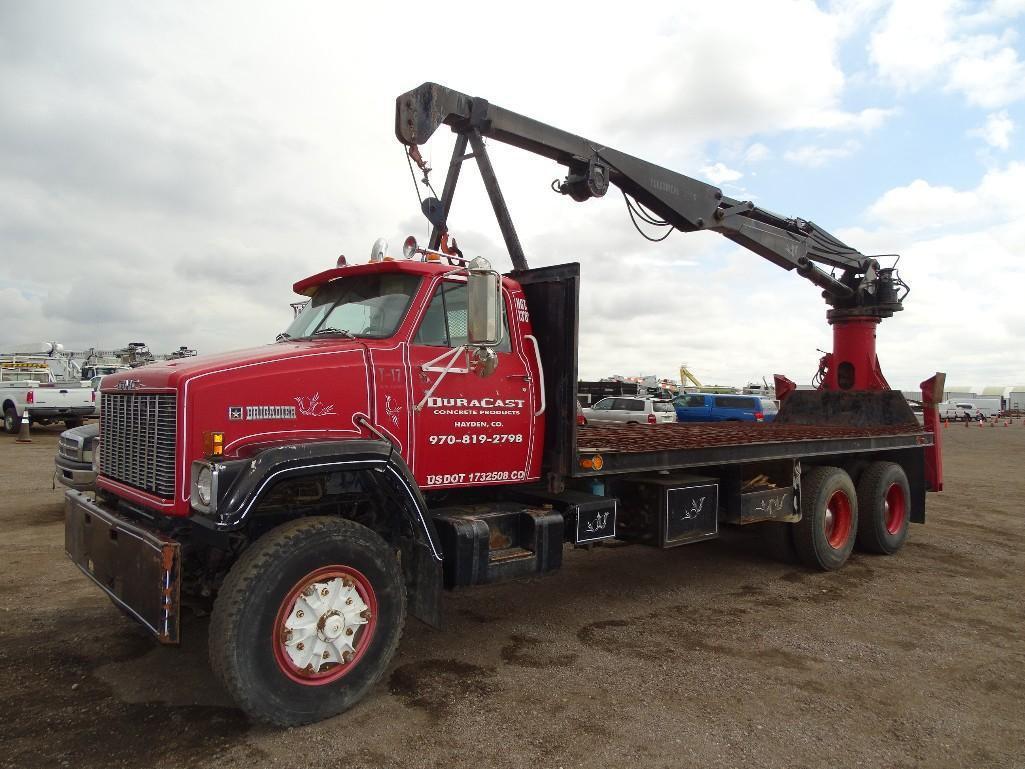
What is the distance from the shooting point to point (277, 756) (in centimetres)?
342

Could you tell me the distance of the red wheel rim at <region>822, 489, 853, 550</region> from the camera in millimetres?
7707

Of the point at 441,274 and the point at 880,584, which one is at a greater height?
the point at 441,274

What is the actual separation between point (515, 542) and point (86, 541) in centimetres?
263

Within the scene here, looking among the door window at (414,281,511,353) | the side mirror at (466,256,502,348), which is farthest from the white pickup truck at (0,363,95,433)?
the side mirror at (466,256,502,348)

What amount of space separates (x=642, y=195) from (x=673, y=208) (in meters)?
0.41

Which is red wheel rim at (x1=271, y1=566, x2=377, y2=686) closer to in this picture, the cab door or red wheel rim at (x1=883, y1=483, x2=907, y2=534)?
the cab door

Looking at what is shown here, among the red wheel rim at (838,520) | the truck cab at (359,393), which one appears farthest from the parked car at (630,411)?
the truck cab at (359,393)

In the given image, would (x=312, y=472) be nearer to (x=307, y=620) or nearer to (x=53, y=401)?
(x=307, y=620)

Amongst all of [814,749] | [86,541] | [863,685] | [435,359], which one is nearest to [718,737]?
[814,749]

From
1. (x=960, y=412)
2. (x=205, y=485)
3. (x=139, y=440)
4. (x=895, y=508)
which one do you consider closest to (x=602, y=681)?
(x=205, y=485)

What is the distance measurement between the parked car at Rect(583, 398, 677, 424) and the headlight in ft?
Result: 65.3

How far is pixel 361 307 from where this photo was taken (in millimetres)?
4730

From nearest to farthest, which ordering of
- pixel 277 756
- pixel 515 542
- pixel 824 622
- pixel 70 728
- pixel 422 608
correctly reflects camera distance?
pixel 277 756 → pixel 70 728 → pixel 422 608 → pixel 515 542 → pixel 824 622

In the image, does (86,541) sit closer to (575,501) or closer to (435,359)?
(435,359)
